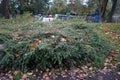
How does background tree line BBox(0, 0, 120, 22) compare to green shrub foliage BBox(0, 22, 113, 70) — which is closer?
green shrub foliage BBox(0, 22, 113, 70)

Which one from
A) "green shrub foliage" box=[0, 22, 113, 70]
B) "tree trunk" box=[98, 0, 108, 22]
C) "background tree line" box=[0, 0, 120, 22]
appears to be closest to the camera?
"green shrub foliage" box=[0, 22, 113, 70]

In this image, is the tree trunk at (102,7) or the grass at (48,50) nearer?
the grass at (48,50)

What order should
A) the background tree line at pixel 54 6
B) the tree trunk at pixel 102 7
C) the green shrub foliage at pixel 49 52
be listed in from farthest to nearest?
the background tree line at pixel 54 6 → the tree trunk at pixel 102 7 → the green shrub foliage at pixel 49 52

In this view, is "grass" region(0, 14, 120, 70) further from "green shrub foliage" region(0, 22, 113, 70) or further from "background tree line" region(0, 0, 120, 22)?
"background tree line" region(0, 0, 120, 22)

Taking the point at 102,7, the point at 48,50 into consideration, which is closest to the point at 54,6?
the point at 102,7

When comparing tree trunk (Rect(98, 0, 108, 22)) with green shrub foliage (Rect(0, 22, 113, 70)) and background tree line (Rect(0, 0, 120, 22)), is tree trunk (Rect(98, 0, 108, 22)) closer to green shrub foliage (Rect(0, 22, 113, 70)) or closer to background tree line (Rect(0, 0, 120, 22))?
background tree line (Rect(0, 0, 120, 22))

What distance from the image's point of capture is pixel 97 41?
5.06 meters

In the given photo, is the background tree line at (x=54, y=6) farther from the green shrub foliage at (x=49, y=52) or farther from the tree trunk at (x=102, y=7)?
the green shrub foliage at (x=49, y=52)

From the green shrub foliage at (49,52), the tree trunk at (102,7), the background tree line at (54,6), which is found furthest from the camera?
the background tree line at (54,6)

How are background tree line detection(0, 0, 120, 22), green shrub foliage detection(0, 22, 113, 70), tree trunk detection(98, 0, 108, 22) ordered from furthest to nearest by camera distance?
1. background tree line detection(0, 0, 120, 22)
2. tree trunk detection(98, 0, 108, 22)
3. green shrub foliage detection(0, 22, 113, 70)

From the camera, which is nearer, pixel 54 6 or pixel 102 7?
pixel 102 7

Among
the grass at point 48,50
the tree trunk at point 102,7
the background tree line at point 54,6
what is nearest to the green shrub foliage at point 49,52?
the grass at point 48,50

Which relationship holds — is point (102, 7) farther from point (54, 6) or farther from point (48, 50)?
point (48, 50)

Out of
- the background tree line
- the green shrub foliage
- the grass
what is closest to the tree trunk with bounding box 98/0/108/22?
the background tree line
